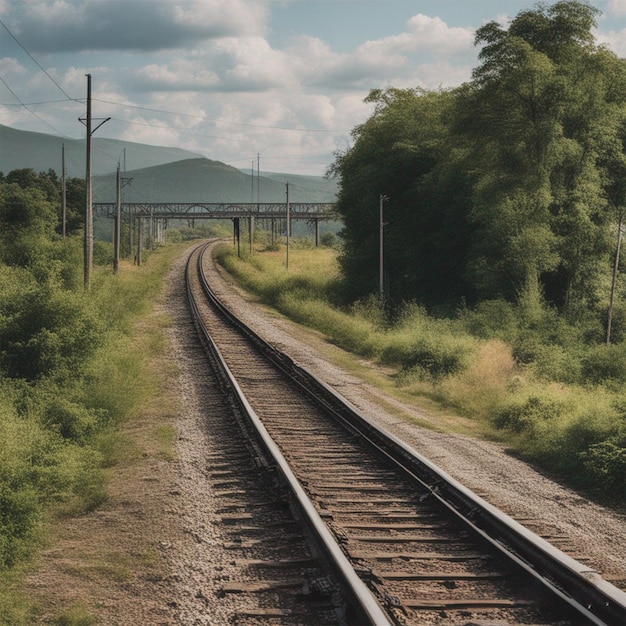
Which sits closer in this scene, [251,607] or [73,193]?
[251,607]

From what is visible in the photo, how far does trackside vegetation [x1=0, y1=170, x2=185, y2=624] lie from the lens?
8.53 meters

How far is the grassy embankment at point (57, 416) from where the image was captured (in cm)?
827

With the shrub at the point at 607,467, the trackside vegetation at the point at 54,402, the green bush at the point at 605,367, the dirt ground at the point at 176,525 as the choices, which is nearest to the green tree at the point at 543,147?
the green bush at the point at 605,367

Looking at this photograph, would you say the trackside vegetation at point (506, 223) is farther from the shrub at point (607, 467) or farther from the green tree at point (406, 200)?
the shrub at point (607, 467)

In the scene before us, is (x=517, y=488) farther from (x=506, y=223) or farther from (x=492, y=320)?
(x=506, y=223)

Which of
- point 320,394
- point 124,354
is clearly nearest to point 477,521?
point 320,394

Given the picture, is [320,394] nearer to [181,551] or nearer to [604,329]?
[181,551]

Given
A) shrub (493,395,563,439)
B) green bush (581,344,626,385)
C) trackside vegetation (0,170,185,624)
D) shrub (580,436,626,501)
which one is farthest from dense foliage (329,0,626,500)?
shrub (580,436,626,501)

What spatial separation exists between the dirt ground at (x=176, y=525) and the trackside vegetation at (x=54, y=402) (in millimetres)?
328

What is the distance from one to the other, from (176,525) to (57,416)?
473 centimetres

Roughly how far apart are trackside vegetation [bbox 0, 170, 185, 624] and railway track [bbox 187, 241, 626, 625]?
1.97 metres

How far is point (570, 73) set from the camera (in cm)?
3338

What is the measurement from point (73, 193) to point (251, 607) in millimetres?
75892

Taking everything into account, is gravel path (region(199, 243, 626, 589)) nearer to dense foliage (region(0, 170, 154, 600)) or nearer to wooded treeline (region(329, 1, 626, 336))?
dense foliage (region(0, 170, 154, 600))
